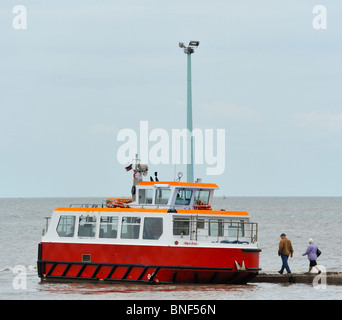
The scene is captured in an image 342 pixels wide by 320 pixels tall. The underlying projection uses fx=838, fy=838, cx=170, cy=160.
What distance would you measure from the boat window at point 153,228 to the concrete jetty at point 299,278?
4263 mm

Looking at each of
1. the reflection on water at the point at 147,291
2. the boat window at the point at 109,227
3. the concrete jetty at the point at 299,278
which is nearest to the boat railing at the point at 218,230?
the reflection on water at the point at 147,291

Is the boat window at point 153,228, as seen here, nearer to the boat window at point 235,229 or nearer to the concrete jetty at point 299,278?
the boat window at point 235,229

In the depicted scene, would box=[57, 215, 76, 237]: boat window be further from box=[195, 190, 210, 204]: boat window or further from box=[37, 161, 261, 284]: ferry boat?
box=[195, 190, 210, 204]: boat window

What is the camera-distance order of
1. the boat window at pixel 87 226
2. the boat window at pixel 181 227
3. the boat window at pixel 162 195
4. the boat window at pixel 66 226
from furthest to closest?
the boat window at pixel 162 195 → the boat window at pixel 66 226 → the boat window at pixel 87 226 → the boat window at pixel 181 227

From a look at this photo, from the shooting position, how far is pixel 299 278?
30688 mm

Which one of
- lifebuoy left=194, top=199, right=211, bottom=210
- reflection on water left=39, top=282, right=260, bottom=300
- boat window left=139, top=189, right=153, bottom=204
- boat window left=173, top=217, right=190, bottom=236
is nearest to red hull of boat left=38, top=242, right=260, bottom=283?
reflection on water left=39, top=282, right=260, bottom=300

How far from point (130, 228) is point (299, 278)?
646cm

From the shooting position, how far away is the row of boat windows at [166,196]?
31.8 metres

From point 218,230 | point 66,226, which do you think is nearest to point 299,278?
point 218,230

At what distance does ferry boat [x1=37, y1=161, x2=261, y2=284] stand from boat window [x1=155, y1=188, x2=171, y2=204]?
22 centimetres

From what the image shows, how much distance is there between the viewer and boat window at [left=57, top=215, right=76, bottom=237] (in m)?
31.0
